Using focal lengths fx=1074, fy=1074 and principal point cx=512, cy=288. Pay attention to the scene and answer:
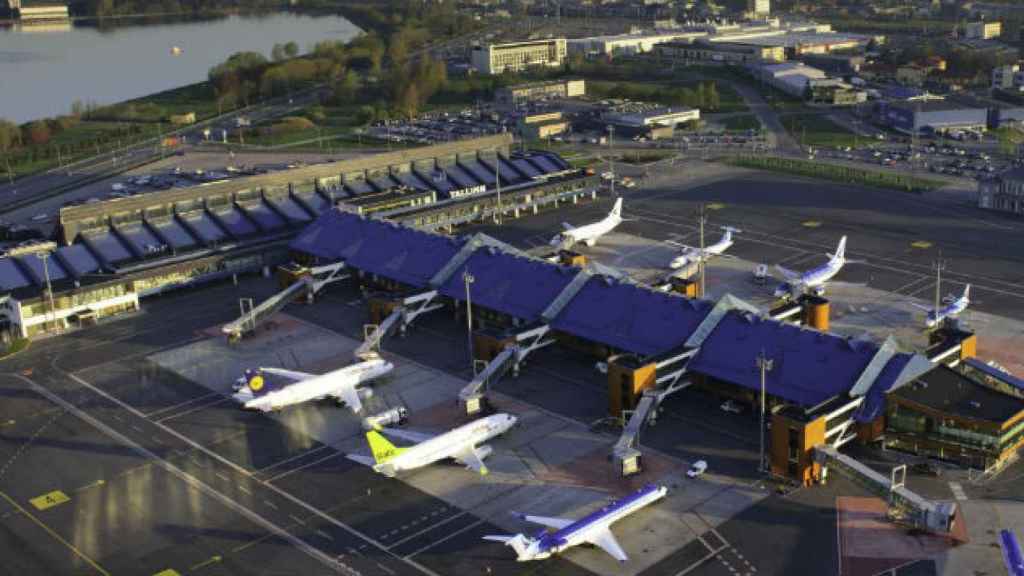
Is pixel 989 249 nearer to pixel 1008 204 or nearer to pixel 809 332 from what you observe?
pixel 1008 204

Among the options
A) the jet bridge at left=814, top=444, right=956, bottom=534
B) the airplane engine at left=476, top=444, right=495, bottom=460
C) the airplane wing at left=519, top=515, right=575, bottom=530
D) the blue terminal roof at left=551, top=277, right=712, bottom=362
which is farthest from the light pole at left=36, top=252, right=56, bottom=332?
the jet bridge at left=814, top=444, right=956, bottom=534

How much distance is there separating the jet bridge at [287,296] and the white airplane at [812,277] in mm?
41752

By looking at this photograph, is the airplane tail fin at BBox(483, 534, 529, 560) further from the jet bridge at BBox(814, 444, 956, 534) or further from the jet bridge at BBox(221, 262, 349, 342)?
the jet bridge at BBox(221, 262, 349, 342)

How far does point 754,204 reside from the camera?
439 feet

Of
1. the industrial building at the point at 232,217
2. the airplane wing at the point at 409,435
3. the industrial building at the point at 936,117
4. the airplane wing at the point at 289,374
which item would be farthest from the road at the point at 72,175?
the industrial building at the point at 936,117

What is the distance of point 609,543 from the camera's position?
5644 cm

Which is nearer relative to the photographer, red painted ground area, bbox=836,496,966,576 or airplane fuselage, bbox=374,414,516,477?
red painted ground area, bbox=836,496,966,576

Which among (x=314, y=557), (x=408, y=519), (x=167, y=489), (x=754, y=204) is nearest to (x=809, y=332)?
(x=408, y=519)

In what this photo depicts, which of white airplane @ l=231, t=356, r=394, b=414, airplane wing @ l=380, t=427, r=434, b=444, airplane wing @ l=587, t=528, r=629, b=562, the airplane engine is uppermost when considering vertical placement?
white airplane @ l=231, t=356, r=394, b=414

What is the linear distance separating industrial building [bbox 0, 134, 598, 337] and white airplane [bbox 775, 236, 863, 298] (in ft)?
134

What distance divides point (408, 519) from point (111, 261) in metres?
58.3

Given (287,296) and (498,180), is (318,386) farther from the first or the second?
(498,180)

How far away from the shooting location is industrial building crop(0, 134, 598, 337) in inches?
3939

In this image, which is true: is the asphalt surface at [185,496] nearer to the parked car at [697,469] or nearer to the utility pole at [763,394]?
the parked car at [697,469]
